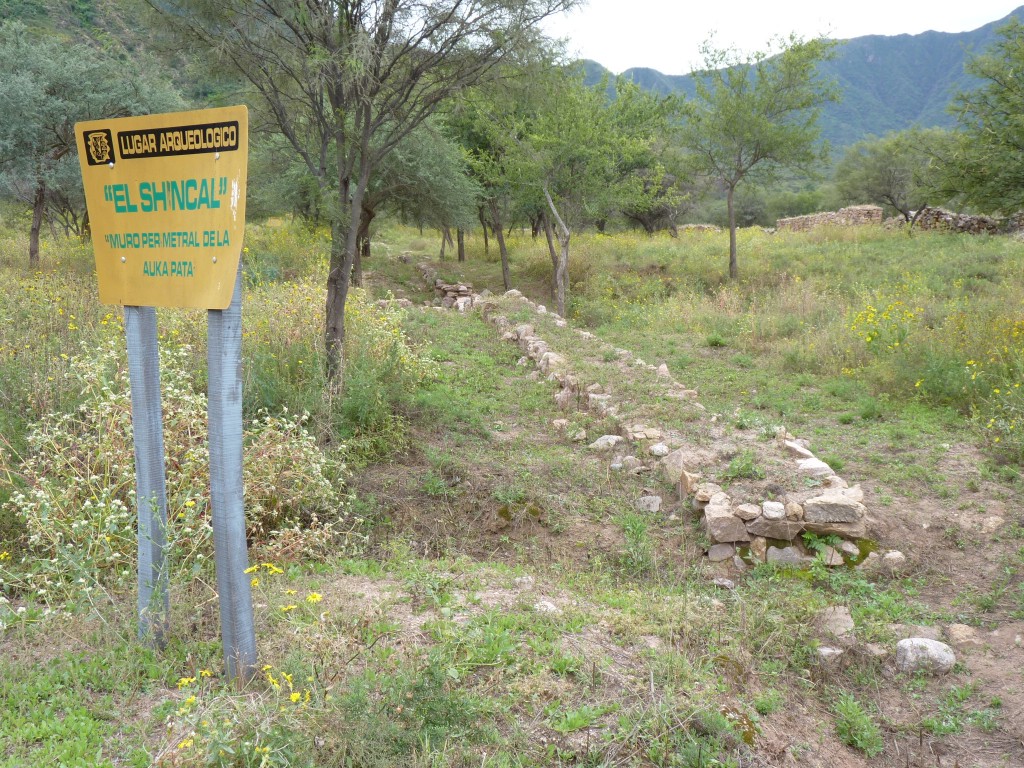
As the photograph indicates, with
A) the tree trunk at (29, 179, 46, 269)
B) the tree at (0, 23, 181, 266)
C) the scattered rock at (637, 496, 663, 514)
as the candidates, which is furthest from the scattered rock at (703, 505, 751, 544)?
the tree trunk at (29, 179, 46, 269)

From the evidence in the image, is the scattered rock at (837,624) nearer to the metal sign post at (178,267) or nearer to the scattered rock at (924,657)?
the scattered rock at (924,657)

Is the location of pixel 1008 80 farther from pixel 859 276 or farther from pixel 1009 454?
pixel 1009 454

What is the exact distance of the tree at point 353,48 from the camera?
18.8 ft

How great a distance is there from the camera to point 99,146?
8.39 feet

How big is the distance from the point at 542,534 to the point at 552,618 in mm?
1634

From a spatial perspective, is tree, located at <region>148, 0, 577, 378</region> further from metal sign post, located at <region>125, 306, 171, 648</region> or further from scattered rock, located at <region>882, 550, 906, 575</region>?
scattered rock, located at <region>882, 550, 906, 575</region>

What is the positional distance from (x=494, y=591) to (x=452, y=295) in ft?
45.8

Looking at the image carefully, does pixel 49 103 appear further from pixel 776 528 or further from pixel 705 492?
pixel 776 528

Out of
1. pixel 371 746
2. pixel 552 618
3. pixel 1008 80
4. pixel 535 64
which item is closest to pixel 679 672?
pixel 552 618

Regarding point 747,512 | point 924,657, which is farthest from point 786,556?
point 924,657

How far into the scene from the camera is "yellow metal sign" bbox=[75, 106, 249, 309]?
88.8 inches

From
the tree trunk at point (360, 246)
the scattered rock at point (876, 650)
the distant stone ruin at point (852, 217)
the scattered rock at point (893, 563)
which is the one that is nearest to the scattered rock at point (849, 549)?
the scattered rock at point (893, 563)

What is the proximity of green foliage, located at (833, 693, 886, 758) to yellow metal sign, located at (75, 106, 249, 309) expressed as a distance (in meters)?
3.24

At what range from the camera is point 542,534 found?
5008mm
